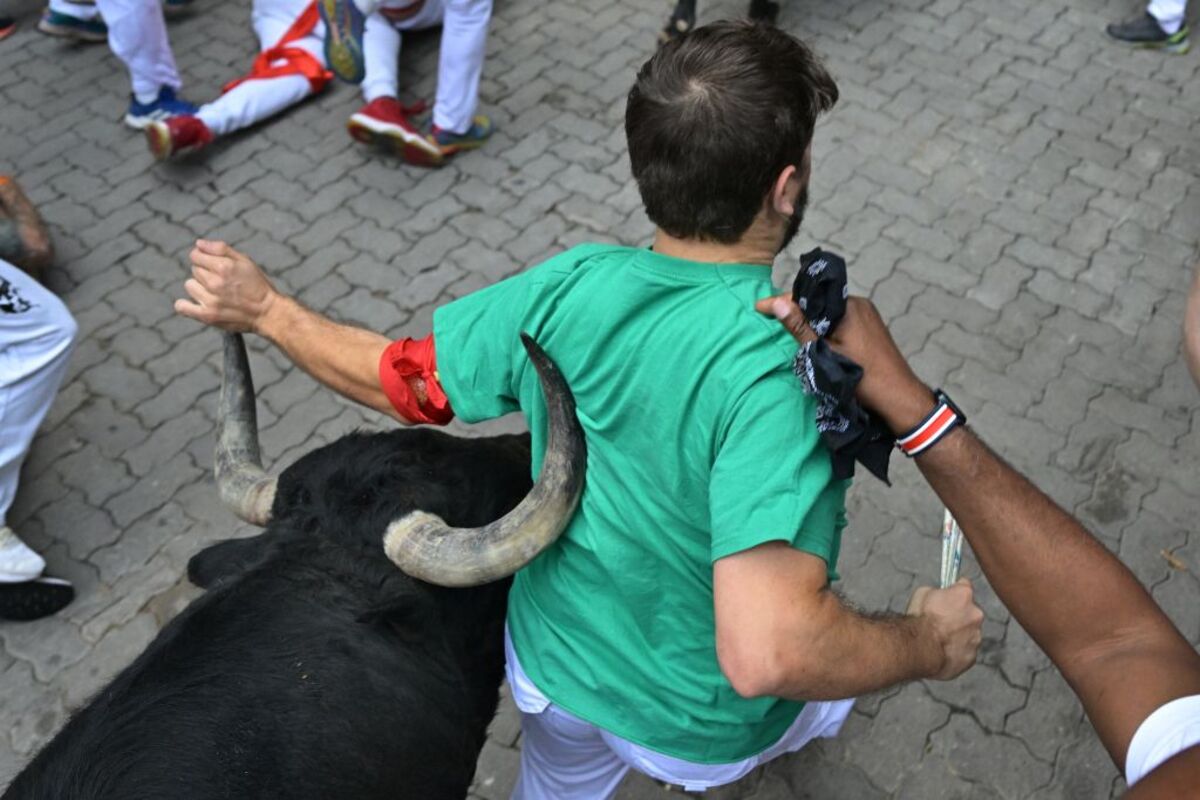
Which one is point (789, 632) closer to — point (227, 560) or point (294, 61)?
point (227, 560)

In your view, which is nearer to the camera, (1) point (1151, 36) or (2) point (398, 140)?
(2) point (398, 140)

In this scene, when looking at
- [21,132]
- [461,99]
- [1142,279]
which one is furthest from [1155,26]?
[21,132]

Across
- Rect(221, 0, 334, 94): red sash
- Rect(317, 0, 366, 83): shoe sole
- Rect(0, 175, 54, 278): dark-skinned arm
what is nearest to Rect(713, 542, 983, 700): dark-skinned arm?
Rect(0, 175, 54, 278): dark-skinned arm

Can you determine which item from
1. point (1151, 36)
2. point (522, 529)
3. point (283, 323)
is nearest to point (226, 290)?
point (283, 323)

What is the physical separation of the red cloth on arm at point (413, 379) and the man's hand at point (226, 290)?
14.3 inches

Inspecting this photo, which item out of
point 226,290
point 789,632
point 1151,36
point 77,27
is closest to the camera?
point 789,632

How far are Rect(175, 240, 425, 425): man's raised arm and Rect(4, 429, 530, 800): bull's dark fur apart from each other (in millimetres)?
229

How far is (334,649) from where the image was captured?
2.34 metres

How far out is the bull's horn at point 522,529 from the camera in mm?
2043

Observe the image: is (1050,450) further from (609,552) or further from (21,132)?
(21,132)

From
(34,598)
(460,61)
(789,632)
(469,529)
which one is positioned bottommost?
(34,598)

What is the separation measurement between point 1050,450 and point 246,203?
4.48m

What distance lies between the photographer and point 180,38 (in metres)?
7.30

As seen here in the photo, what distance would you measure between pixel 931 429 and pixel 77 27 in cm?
712
